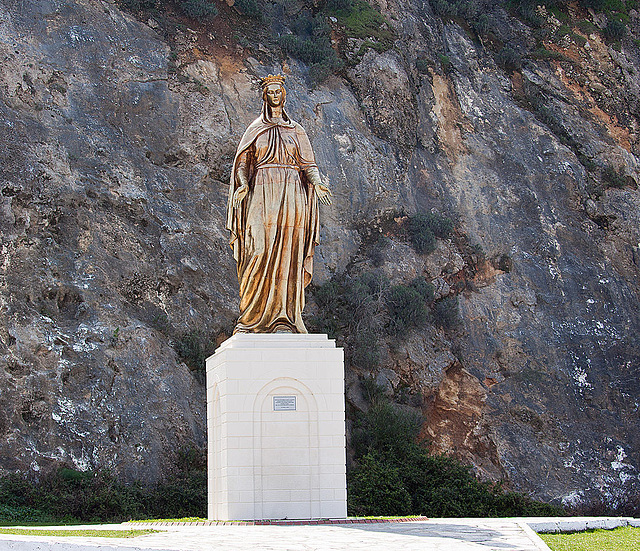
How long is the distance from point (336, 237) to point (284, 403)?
1455 centimetres

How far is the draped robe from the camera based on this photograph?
11109 mm

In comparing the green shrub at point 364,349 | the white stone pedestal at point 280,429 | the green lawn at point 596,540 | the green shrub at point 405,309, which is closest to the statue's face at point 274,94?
the white stone pedestal at point 280,429

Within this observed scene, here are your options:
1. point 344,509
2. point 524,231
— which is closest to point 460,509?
point 344,509

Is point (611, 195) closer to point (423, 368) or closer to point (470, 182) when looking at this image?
point (470, 182)

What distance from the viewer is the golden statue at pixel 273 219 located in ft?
36.5

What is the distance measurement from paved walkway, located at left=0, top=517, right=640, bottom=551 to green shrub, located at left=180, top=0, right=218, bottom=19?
2005 cm

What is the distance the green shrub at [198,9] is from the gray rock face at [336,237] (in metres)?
0.98

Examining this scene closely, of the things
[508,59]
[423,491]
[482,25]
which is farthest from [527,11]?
[423,491]

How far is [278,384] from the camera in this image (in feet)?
34.3

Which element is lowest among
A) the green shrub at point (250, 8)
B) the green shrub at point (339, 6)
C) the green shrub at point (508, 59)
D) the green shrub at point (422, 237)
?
the green shrub at point (422, 237)

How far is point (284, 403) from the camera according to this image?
34.3ft

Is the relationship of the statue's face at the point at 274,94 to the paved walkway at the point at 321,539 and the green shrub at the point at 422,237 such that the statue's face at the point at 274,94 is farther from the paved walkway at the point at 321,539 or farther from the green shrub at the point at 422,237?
the green shrub at the point at 422,237

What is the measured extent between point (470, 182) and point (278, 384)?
1774cm

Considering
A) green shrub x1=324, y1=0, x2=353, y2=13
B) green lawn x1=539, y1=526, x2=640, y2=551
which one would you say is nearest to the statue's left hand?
green lawn x1=539, y1=526, x2=640, y2=551
